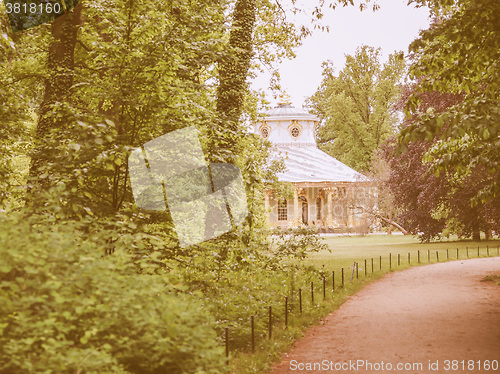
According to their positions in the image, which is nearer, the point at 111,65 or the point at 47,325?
the point at 47,325

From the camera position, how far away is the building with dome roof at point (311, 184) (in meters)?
45.8

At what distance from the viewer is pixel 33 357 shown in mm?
3814

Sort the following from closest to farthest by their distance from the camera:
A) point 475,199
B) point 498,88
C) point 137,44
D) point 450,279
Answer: point 137,44
point 498,88
point 475,199
point 450,279

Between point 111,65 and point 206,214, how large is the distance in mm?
4931

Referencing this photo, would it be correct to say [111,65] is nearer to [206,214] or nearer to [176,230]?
[176,230]

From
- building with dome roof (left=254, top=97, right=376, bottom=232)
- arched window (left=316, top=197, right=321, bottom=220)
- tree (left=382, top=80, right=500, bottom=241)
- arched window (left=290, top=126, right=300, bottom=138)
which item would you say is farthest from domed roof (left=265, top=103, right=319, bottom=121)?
tree (left=382, top=80, right=500, bottom=241)

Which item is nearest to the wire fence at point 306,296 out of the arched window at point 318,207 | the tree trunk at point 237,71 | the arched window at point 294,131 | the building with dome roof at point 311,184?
the tree trunk at point 237,71

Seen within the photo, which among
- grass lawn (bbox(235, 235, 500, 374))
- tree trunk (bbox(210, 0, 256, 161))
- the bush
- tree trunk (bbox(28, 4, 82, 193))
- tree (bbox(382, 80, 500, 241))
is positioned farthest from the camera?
tree (bbox(382, 80, 500, 241))

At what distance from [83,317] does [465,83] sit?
30.2ft

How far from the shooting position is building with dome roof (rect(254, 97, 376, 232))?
45750 millimetres

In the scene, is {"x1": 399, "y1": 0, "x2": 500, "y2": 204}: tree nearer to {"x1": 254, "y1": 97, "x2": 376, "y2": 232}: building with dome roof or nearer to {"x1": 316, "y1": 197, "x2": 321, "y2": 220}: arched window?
{"x1": 254, "y1": 97, "x2": 376, "y2": 232}: building with dome roof

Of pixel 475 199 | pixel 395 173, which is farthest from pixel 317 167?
pixel 475 199

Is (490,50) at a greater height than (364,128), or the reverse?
(364,128)

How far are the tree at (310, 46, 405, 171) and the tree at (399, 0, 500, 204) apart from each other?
4534 centimetres
